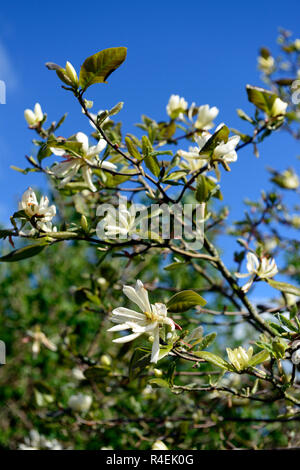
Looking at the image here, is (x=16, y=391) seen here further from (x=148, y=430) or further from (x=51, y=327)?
(x=148, y=430)

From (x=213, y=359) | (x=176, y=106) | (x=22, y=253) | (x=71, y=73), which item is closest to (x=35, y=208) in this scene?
(x=22, y=253)

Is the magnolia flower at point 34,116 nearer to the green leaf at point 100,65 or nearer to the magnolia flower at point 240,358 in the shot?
the green leaf at point 100,65

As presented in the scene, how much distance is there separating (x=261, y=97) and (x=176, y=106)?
39 cm

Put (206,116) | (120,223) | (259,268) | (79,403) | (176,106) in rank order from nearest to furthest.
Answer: (120,223), (259,268), (206,116), (176,106), (79,403)

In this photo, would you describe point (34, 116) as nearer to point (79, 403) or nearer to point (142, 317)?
point (142, 317)

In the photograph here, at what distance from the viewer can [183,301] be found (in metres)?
0.91

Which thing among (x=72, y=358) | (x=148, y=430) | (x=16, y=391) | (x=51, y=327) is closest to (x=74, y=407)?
(x=72, y=358)

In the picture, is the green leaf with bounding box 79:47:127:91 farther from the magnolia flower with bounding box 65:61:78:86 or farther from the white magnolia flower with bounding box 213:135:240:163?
the white magnolia flower with bounding box 213:135:240:163

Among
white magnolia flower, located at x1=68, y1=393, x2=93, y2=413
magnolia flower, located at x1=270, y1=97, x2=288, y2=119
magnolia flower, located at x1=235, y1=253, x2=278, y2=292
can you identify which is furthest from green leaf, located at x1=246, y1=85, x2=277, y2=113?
white magnolia flower, located at x1=68, y1=393, x2=93, y2=413

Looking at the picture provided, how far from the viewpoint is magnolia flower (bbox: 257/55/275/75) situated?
3174 mm

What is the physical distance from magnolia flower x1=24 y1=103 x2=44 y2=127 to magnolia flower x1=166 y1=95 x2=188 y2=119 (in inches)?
21.3
